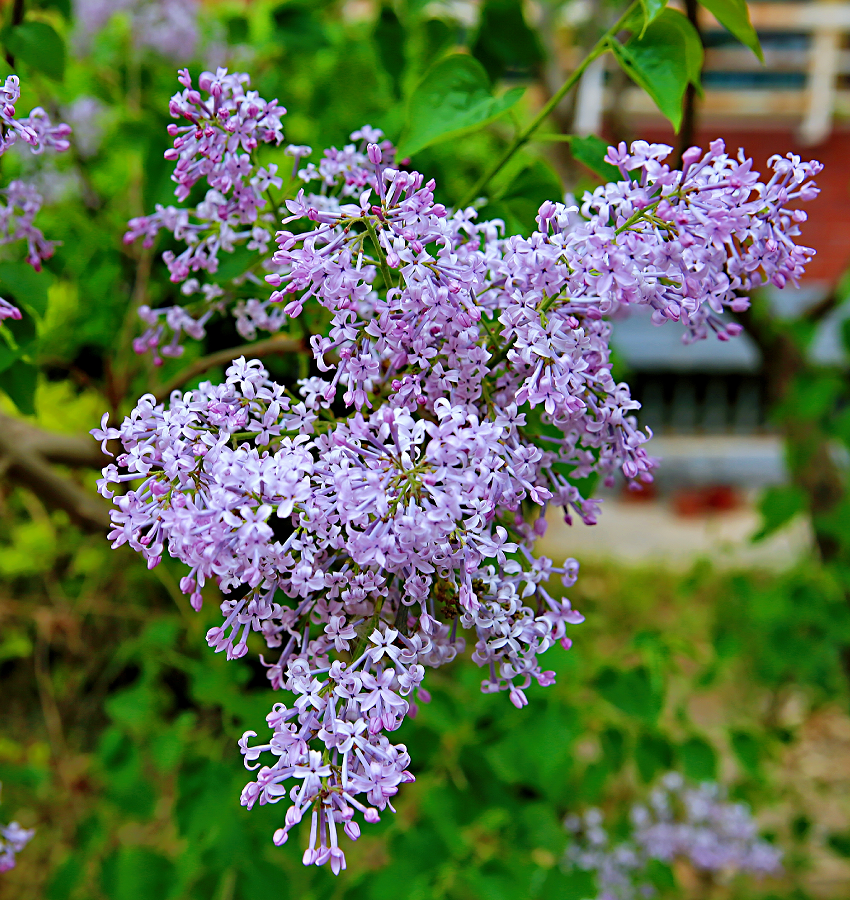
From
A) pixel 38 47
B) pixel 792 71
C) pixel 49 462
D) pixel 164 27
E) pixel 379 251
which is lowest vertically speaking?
pixel 49 462

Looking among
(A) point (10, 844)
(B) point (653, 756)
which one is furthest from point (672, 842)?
(A) point (10, 844)

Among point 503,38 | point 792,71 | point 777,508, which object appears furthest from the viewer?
point 792,71

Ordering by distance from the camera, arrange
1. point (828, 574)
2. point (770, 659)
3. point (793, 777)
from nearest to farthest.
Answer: point (828, 574), point (770, 659), point (793, 777)

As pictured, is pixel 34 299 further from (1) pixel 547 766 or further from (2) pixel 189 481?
(1) pixel 547 766

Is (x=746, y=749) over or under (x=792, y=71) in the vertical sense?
under

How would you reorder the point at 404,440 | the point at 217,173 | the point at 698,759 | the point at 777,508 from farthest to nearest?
the point at 777,508 → the point at 698,759 → the point at 217,173 → the point at 404,440

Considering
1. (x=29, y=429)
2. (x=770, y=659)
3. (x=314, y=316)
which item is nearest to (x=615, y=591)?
(x=770, y=659)

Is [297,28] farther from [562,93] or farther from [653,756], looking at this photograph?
[653,756]
